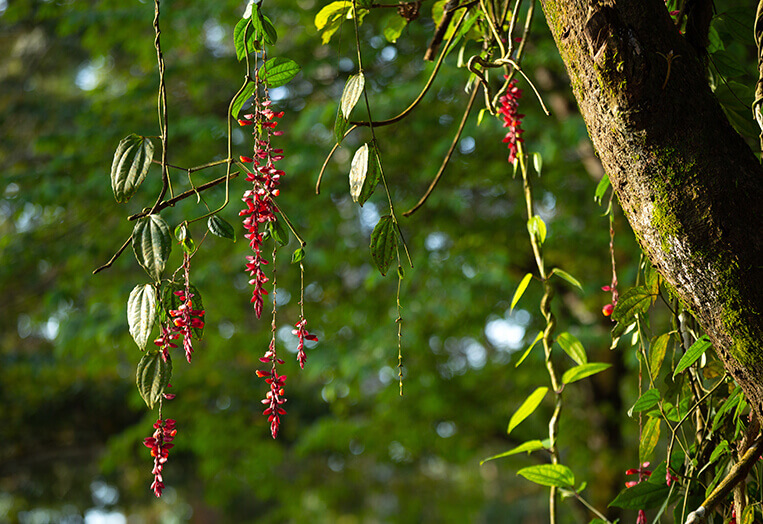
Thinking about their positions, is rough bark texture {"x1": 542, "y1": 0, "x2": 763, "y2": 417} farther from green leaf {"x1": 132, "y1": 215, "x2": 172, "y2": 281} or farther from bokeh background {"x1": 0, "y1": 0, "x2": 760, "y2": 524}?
bokeh background {"x1": 0, "y1": 0, "x2": 760, "y2": 524}

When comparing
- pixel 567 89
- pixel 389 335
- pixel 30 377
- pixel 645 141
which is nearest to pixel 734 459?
pixel 645 141

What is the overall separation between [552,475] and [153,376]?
38 centimetres

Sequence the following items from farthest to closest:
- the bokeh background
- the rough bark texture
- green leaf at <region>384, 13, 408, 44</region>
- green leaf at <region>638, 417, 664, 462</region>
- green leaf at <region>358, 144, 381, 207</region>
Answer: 1. the bokeh background
2. green leaf at <region>384, 13, 408, 44</region>
3. green leaf at <region>638, 417, 664, 462</region>
4. green leaf at <region>358, 144, 381, 207</region>
5. the rough bark texture

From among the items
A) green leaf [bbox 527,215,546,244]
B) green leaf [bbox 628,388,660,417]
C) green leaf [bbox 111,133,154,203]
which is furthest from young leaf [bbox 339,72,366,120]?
green leaf [bbox 628,388,660,417]

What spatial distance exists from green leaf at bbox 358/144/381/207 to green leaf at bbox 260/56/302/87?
0.27 feet

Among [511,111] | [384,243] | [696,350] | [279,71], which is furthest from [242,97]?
[696,350]

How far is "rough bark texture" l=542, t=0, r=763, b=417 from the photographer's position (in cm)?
40

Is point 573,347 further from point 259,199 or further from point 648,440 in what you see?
point 259,199

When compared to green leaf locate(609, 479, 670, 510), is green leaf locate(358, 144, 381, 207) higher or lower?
higher

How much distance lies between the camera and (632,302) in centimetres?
59

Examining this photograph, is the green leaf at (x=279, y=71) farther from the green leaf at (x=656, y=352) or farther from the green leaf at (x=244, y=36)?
the green leaf at (x=656, y=352)

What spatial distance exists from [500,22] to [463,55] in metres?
0.12

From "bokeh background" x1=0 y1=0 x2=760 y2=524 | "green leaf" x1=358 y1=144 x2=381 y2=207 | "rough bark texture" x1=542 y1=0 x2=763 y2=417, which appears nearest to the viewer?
"rough bark texture" x1=542 y1=0 x2=763 y2=417

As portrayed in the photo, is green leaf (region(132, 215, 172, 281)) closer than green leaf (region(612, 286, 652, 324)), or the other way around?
green leaf (region(132, 215, 172, 281))
